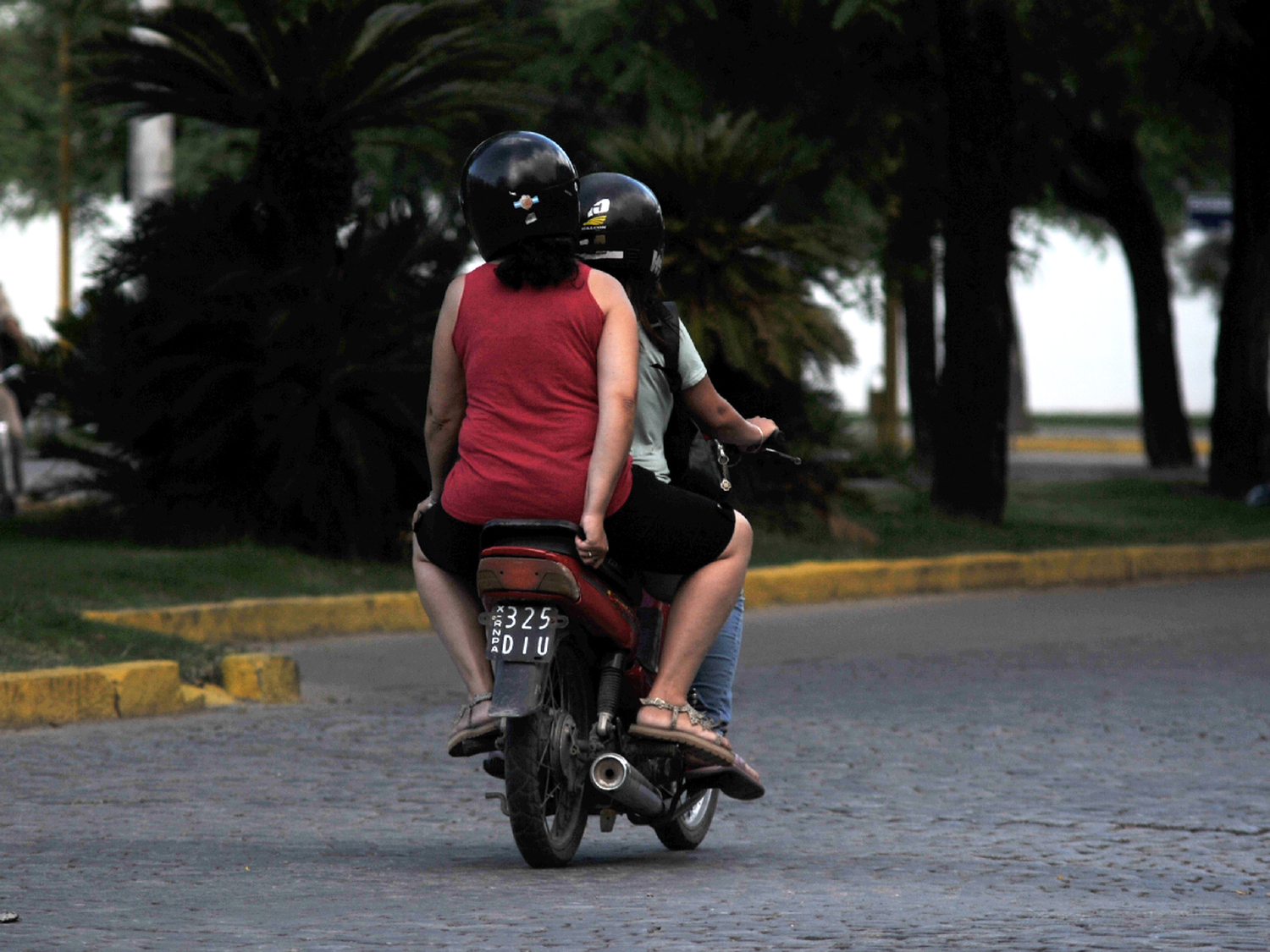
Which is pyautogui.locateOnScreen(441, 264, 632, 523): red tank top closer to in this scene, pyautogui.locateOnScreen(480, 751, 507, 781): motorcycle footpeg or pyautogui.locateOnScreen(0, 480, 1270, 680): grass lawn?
pyautogui.locateOnScreen(480, 751, 507, 781): motorcycle footpeg

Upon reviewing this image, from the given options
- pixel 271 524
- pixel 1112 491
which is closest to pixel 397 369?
pixel 271 524

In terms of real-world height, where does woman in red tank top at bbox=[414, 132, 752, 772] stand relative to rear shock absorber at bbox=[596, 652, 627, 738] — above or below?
above

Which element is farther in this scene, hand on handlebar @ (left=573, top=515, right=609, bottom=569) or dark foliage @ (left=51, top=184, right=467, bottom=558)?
dark foliage @ (left=51, top=184, right=467, bottom=558)

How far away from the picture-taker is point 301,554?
10945 millimetres

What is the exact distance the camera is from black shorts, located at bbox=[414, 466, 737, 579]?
4.84 metres

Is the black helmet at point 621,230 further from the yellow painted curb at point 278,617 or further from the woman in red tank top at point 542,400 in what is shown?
the yellow painted curb at point 278,617

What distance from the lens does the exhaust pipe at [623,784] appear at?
4.84 metres

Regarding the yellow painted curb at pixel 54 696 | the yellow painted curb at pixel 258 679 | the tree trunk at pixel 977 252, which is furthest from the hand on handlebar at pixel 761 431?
the tree trunk at pixel 977 252

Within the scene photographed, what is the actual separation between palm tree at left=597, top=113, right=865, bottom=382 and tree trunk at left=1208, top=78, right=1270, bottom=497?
6.71m

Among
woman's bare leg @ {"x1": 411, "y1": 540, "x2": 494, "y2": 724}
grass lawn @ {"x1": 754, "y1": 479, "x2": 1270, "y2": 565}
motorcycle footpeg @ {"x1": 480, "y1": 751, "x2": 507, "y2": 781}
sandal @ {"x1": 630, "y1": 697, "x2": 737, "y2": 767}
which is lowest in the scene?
grass lawn @ {"x1": 754, "y1": 479, "x2": 1270, "y2": 565}

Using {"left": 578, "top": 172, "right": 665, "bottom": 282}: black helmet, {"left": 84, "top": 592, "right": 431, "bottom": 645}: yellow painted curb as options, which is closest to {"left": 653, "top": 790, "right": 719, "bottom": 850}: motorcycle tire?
{"left": 578, "top": 172, "right": 665, "bottom": 282}: black helmet

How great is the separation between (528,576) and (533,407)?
0.42m

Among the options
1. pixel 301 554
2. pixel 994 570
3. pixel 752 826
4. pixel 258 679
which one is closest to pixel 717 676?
pixel 752 826

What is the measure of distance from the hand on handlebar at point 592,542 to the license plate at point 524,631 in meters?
0.14
